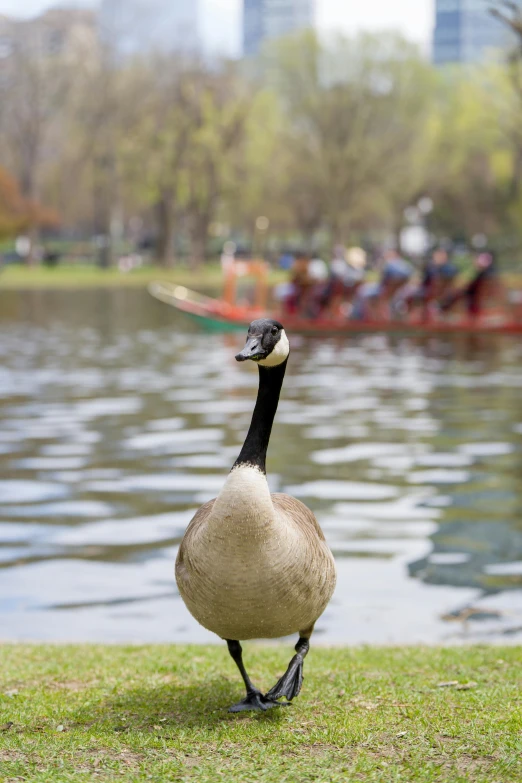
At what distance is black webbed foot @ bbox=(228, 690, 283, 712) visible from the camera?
5441 mm

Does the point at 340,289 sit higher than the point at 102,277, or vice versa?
the point at 340,289

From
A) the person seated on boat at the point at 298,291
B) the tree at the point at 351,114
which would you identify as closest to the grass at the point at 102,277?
the tree at the point at 351,114

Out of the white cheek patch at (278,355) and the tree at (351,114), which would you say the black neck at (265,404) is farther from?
the tree at (351,114)

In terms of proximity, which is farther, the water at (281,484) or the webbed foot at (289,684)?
the water at (281,484)

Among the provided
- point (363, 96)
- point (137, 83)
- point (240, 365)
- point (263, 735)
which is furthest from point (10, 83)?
point (263, 735)

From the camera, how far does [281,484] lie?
13.5m

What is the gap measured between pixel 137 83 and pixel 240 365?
147ft

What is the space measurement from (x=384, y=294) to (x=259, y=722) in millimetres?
29538

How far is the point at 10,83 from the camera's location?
7012cm

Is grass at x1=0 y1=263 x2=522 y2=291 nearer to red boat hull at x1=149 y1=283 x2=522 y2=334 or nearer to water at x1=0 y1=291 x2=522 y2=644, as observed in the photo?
red boat hull at x1=149 y1=283 x2=522 y2=334

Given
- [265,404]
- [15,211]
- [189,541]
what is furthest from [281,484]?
[15,211]

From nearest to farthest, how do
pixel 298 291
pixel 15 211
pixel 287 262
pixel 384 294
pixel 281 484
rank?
pixel 281 484
pixel 384 294
pixel 298 291
pixel 287 262
pixel 15 211

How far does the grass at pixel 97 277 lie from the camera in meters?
62.8

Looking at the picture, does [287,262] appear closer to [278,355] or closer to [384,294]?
[384,294]
